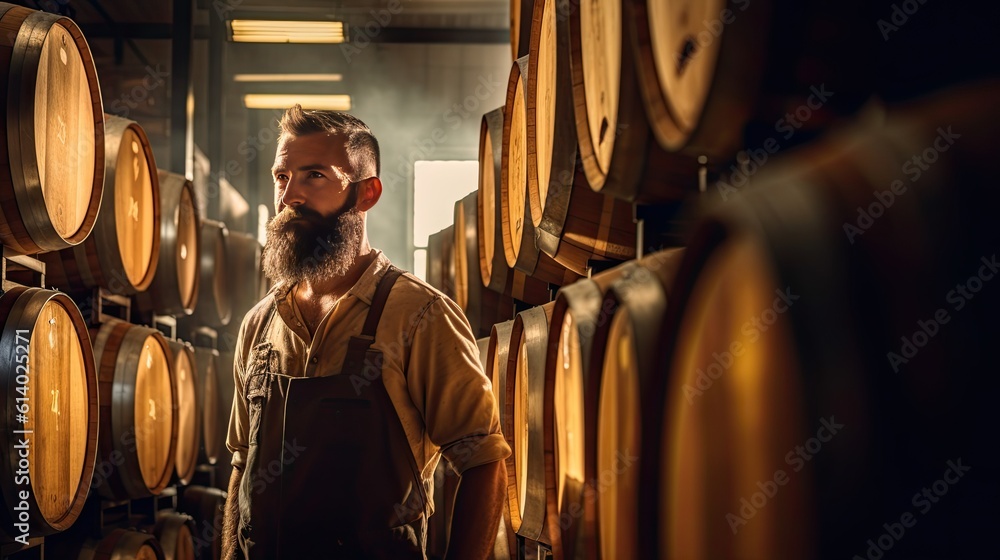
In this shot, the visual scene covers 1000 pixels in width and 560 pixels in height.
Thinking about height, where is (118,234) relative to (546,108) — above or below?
below

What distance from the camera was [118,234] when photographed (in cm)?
415

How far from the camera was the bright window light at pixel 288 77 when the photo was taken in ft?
41.0

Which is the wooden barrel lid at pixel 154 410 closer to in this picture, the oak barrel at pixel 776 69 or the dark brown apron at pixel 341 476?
the dark brown apron at pixel 341 476

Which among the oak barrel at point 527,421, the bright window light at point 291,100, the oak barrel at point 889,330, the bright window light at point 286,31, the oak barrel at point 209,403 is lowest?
the oak barrel at point 209,403

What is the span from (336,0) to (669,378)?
1106cm

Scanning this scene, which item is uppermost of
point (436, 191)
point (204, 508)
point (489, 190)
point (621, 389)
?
point (436, 191)

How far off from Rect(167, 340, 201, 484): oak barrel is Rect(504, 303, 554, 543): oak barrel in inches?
121

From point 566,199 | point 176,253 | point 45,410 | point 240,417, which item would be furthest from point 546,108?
point 176,253

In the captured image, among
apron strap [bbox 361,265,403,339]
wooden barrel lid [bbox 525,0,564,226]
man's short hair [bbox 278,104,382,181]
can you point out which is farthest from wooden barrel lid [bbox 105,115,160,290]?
wooden barrel lid [bbox 525,0,564,226]

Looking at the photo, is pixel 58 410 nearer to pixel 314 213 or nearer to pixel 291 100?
pixel 314 213

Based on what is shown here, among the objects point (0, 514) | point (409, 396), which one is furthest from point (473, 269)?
point (0, 514)

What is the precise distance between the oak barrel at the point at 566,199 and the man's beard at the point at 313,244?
3.01 feet

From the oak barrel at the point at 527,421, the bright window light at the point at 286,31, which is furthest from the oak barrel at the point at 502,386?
the bright window light at the point at 286,31

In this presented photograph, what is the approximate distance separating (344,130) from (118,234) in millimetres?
1733
